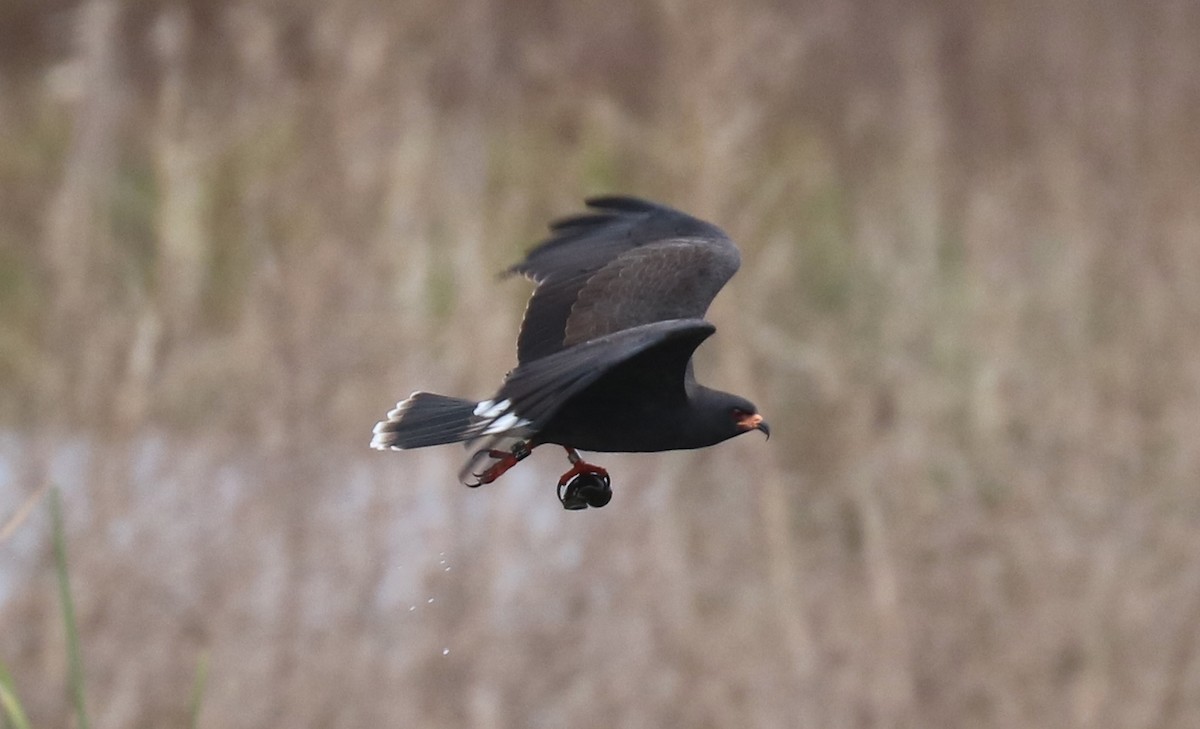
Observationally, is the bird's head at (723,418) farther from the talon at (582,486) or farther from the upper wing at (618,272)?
the upper wing at (618,272)

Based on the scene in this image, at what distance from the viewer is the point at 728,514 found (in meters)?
6.91

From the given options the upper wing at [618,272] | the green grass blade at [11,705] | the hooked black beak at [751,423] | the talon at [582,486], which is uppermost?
the upper wing at [618,272]

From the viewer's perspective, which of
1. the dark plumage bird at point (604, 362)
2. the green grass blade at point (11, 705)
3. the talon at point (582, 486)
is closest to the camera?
the green grass blade at point (11, 705)

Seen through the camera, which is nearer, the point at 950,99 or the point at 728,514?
the point at 728,514

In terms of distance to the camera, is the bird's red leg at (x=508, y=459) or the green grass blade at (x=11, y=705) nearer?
the green grass blade at (x=11, y=705)

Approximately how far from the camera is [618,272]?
441cm

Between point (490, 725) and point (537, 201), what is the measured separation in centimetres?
323

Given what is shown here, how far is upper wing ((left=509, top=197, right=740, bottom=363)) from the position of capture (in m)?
4.19

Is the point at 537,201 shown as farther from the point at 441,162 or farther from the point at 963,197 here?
the point at 963,197

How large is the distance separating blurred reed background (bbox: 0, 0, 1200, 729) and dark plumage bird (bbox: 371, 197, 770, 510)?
1370 mm

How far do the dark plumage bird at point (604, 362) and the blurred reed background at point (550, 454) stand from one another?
137 cm

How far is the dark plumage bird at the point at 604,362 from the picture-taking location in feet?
10.8

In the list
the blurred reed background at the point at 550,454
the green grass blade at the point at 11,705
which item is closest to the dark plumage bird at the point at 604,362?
the green grass blade at the point at 11,705

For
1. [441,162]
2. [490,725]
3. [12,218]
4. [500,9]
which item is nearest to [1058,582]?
[490,725]
